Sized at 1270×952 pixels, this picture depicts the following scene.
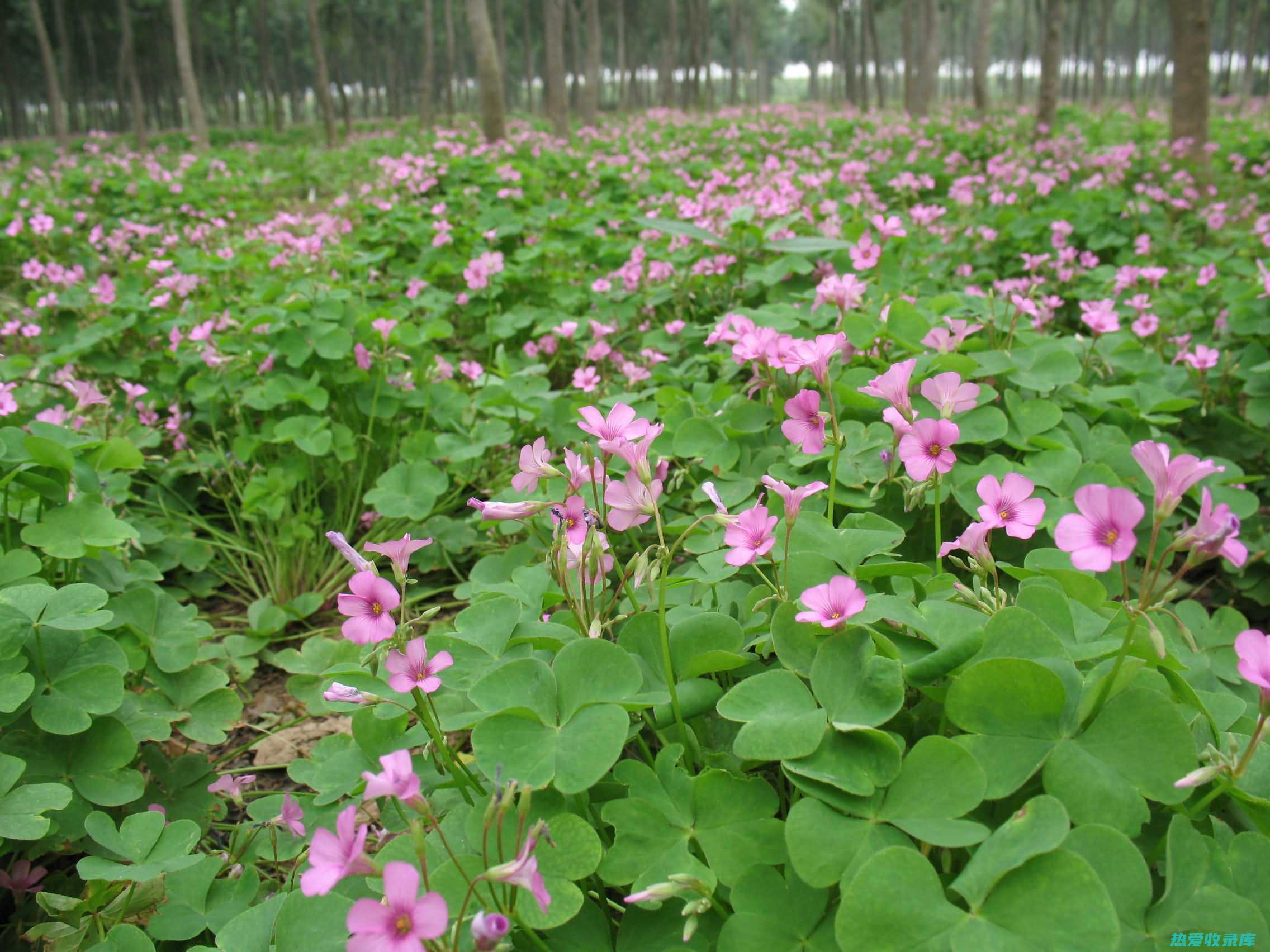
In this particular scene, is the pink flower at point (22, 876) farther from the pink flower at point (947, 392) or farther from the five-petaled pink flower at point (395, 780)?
the pink flower at point (947, 392)

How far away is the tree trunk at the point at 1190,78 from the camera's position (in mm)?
7062

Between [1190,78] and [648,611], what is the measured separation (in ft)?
29.2

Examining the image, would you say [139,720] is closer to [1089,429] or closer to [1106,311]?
[1089,429]

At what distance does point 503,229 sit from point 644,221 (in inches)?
71.4

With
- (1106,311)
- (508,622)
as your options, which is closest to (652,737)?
(508,622)

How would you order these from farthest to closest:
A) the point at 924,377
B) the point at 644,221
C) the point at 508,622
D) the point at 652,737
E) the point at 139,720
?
the point at 644,221 < the point at 924,377 < the point at 139,720 < the point at 652,737 < the point at 508,622

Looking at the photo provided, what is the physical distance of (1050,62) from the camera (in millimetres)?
11250

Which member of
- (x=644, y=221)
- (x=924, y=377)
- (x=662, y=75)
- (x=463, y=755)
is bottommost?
(x=463, y=755)

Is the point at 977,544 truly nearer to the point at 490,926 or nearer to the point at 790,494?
the point at 790,494

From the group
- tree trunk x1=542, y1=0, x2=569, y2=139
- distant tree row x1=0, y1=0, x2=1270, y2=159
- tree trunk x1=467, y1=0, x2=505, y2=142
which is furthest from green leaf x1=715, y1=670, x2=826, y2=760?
tree trunk x1=542, y1=0, x2=569, y2=139

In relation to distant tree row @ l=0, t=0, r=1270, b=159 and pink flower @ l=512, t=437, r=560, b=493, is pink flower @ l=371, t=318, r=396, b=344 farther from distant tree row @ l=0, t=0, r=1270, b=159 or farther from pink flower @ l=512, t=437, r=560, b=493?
distant tree row @ l=0, t=0, r=1270, b=159

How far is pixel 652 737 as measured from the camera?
1531mm

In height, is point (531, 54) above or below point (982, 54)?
above

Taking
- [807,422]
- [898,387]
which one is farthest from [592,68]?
[898,387]
